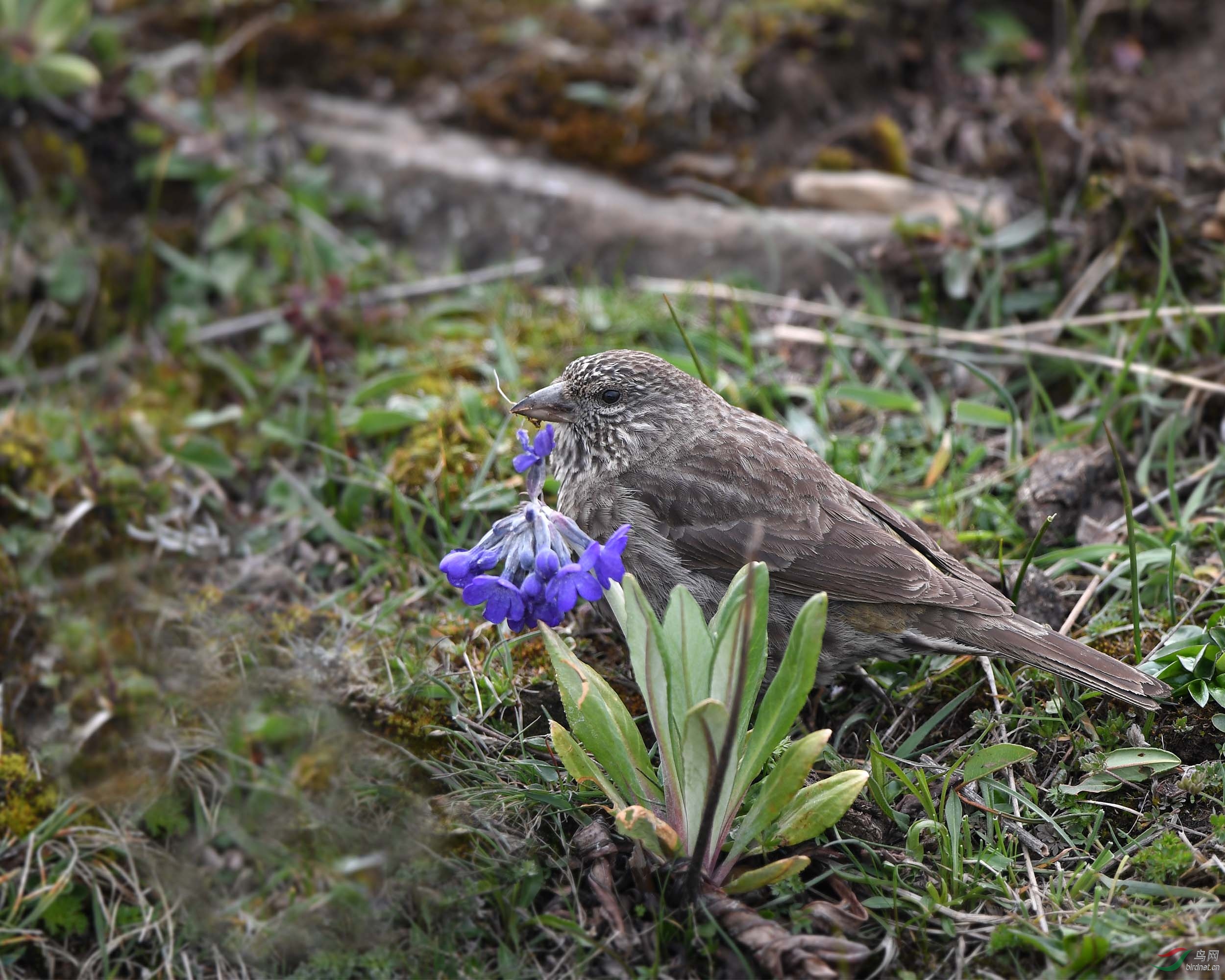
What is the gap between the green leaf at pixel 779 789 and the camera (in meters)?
2.97

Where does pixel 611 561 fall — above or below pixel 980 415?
above

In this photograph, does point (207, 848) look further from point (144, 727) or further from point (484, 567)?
point (484, 567)

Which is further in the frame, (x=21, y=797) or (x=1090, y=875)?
(x=21, y=797)

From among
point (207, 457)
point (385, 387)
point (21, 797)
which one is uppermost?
point (385, 387)

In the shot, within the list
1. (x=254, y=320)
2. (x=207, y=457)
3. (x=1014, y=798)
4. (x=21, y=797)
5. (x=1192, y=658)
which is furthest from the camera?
(x=254, y=320)

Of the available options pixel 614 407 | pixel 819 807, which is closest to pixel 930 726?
pixel 819 807

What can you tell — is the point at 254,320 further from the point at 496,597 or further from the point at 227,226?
the point at 496,597

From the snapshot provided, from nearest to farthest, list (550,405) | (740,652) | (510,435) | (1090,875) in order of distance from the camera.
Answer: (740,652) < (1090,875) < (550,405) < (510,435)

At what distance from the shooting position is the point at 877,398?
5070 mm

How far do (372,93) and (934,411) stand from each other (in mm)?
4453

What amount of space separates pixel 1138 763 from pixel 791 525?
129 cm


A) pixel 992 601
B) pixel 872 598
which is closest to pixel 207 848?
pixel 872 598

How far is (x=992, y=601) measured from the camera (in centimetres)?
380

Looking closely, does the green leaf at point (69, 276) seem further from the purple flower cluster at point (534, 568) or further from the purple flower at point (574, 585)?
the purple flower at point (574, 585)
